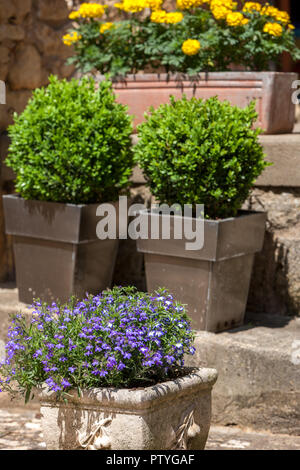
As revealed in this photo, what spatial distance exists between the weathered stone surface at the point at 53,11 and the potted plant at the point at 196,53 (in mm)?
221

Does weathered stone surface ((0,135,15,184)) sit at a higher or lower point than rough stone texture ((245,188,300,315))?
higher

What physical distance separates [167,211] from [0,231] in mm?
1342

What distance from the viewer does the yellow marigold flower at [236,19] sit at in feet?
15.1

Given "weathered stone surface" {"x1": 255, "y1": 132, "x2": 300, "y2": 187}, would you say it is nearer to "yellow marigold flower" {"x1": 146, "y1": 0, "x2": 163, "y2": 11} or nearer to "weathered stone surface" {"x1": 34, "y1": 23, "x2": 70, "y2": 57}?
"yellow marigold flower" {"x1": 146, "y1": 0, "x2": 163, "y2": 11}

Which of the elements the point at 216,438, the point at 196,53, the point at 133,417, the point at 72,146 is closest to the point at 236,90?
the point at 196,53

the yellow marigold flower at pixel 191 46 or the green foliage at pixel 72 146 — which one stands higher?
the yellow marigold flower at pixel 191 46

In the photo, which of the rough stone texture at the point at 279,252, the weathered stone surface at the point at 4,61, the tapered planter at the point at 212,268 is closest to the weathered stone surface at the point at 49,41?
the weathered stone surface at the point at 4,61

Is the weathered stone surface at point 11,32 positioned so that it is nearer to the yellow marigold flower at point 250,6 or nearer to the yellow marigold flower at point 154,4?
the yellow marigold flower at point 154,4

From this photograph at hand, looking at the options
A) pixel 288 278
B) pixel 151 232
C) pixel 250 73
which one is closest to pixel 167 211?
pixel 151 232

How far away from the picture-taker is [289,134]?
468cm

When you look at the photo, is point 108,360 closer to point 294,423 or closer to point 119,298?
point 119,298

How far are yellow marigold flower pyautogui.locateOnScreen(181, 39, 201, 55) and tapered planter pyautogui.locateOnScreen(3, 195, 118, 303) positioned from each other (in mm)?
1080

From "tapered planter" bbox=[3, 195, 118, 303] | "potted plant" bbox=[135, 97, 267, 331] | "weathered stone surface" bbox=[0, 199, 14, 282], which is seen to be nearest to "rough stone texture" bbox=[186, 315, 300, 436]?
"potted plant" bbox=[135, 97, 267, 331]

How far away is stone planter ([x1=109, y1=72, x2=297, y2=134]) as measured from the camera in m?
4.56
